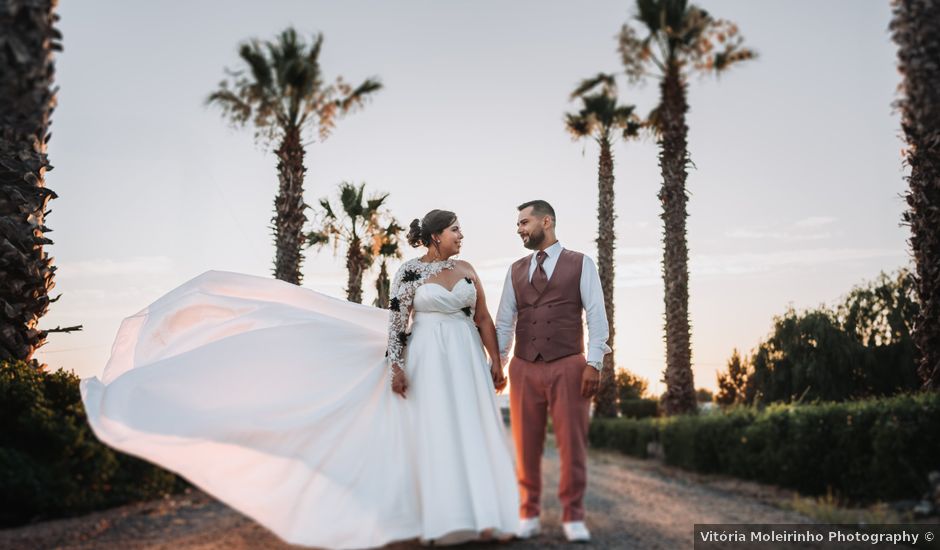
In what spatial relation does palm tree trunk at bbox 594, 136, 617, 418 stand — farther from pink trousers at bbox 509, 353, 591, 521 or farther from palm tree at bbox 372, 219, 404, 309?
pink trousers at bbox 509, 353, 591, 521

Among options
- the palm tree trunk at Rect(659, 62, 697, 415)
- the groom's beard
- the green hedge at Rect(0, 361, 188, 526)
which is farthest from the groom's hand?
the palm tree trunk at Rect(659, 62, 697, 415)

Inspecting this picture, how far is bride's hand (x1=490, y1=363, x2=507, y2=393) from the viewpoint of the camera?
251 inches

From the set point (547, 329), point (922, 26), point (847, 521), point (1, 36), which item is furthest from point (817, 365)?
point (1, 36)

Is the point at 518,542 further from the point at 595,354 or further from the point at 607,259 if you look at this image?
the point at 607,259

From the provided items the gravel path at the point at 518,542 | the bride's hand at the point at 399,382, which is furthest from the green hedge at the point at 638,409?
the bride's hand at the point at 399,382

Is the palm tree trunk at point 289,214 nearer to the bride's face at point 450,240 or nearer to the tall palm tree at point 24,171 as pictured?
the tall palm tree at point 24,171

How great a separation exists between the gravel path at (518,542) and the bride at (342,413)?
18.7 inches

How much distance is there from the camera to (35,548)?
619 centimetres

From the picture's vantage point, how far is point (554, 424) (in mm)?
6195

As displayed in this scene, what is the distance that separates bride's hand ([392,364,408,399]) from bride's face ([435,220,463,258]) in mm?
1100

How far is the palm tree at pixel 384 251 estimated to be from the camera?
28.9 meters

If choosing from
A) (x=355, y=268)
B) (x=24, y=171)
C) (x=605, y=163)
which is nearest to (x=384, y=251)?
(x=355, y=268)

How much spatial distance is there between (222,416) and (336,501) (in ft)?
3.90

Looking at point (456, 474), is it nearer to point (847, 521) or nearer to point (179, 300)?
point (179, 300)
